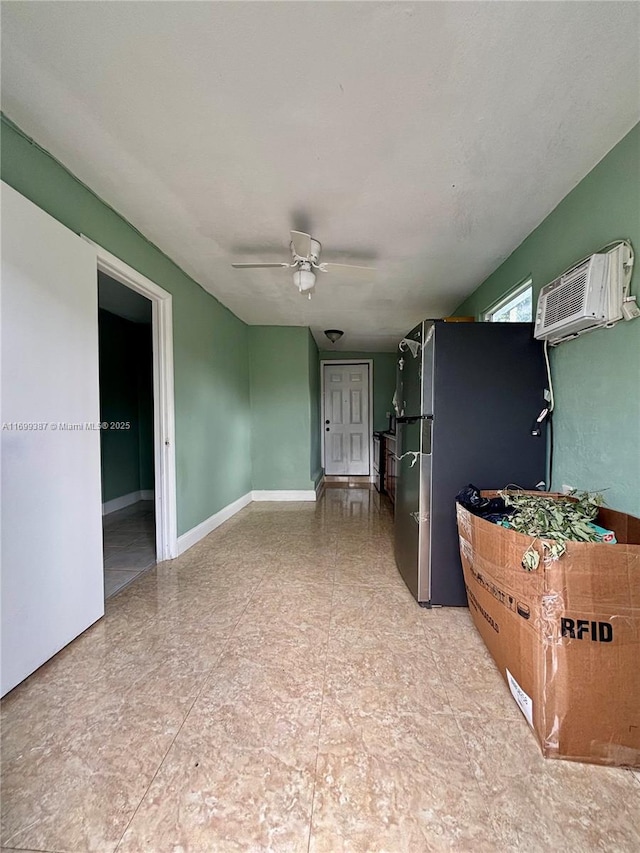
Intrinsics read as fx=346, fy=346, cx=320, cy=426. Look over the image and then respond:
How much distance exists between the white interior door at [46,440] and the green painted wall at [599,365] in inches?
99.4

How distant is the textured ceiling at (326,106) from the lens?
3.54 ft

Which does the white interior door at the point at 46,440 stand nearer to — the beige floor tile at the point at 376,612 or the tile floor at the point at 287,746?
the tile floor at the point at 287,746

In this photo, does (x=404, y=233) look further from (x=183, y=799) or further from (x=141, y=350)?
(x=141, y=350)

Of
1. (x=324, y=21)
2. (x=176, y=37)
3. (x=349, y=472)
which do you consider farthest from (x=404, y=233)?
(x=349, y=472)

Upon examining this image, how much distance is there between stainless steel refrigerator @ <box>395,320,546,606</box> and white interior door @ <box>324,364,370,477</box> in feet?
14.3

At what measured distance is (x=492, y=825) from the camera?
92cm

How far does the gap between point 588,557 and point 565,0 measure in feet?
5.44

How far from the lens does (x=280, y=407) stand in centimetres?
474

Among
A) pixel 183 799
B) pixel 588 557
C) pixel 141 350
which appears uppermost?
pixel 141 350

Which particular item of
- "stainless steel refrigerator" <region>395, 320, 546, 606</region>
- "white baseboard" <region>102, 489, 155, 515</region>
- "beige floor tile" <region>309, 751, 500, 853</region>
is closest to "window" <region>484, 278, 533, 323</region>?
"stainless steel refrigerator" <region>395, 320, 546, 606</region>

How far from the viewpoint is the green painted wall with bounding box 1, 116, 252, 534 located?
5.24 ft

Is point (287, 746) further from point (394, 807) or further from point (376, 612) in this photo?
point (376, 612)

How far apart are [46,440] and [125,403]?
11.8 feet

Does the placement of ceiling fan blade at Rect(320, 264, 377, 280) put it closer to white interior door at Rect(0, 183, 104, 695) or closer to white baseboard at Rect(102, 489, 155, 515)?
white interior door at Rect(0, 183, 104, 695)
